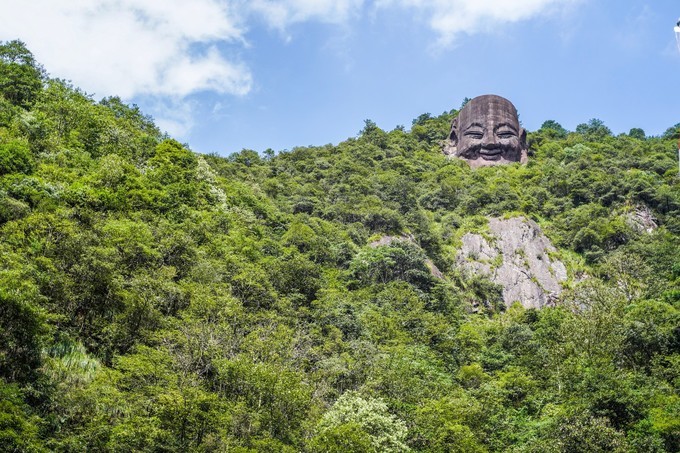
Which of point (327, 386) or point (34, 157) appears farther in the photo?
point (34, 157)

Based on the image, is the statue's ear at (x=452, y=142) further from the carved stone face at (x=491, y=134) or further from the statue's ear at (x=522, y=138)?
the statue's ear at (x=522, y=138)

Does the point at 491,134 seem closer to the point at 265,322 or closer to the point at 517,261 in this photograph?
the point at 517,261

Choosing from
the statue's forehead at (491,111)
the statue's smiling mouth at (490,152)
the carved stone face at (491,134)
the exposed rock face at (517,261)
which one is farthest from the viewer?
the statue's forehead at (491,111)

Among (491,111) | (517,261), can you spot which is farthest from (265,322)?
(491,111)

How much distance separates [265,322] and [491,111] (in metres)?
62.3

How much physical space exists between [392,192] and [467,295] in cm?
1616

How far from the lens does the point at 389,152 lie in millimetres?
84062

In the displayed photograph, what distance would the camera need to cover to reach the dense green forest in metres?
21.3

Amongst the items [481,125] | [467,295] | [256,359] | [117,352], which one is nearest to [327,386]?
[256,359]

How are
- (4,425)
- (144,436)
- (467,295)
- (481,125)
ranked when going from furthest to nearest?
(481,125), (467,295), (144,436), (4,425)

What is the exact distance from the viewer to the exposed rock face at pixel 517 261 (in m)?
56.2

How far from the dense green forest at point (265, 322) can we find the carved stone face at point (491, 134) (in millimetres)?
25670

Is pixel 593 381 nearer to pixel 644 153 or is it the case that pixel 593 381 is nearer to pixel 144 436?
pixel 144 436

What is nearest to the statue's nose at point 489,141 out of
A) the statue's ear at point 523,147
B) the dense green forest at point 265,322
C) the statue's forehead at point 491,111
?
the statue's forehead at point 491,111
